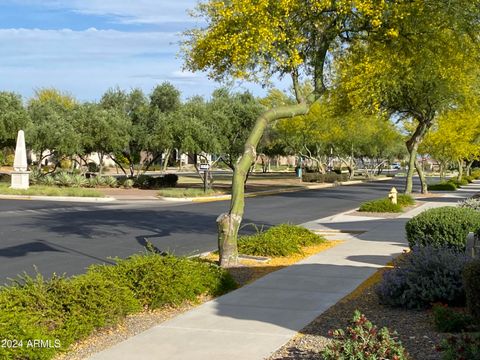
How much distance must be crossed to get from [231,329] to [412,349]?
6.58 ft

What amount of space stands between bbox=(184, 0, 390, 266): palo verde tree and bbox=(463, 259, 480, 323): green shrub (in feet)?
19.1

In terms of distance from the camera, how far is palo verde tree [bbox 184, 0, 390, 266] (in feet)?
38.9

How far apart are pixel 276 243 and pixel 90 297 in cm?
664

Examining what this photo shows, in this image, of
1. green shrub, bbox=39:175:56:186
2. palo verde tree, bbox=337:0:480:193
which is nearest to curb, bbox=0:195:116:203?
green shrub, bbox=39:175:56:186

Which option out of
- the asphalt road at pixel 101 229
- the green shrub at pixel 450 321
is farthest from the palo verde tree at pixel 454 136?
the green shrub at pixel 450 321

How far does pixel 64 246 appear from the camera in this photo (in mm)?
15039

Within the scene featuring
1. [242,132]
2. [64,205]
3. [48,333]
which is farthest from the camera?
[242,132]

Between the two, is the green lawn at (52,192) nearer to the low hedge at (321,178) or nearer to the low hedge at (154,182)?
the low hedge at (154,182)

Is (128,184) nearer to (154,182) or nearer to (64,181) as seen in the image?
(154,182)

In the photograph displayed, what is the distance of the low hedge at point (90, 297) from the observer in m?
5.97

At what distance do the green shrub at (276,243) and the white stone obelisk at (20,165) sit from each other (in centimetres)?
2534

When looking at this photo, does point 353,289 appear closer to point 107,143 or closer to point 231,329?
point 231,329

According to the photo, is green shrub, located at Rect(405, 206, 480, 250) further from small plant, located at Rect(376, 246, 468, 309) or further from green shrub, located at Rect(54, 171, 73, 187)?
green shrub, located at Rect(54, 171, 73, 187)

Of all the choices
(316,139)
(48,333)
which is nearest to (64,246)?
(48,333)
